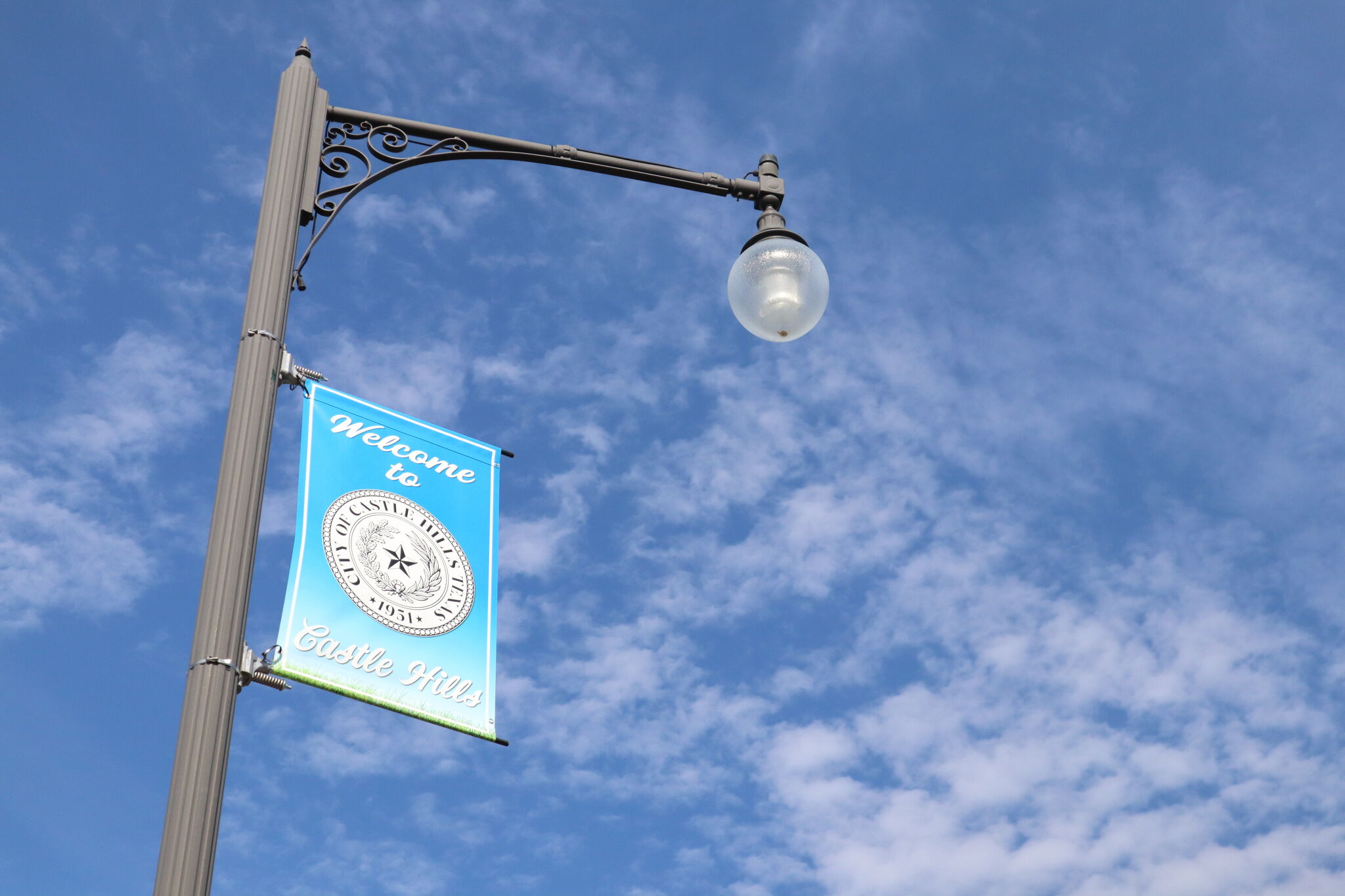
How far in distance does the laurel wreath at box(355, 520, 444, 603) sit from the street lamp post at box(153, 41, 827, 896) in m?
0.54

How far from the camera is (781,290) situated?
25.3ft

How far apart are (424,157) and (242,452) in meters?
2.50

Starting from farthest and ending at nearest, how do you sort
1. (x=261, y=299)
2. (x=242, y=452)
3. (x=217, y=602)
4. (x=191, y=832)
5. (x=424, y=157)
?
(x=424, y=157)
(x=261, y=299)
(x=242, y=452)
(x=217, y=602)
(x=191, y=832)

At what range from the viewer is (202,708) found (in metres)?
5.44

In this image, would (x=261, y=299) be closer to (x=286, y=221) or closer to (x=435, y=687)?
(x=286, y=221)

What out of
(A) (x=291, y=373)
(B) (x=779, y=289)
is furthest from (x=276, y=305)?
(B) (x=779, y=289)

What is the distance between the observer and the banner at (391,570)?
6.04 m

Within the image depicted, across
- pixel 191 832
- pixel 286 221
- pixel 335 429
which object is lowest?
pixel 191 832

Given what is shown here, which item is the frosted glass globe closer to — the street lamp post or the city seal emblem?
the street lamp post

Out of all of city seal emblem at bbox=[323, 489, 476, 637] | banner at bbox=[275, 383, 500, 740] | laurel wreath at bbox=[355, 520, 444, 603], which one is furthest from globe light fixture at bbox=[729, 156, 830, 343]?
laurel wreath at bbox=[355, 520, 444, 603]

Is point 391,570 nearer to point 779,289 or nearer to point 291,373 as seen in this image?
point 291,373

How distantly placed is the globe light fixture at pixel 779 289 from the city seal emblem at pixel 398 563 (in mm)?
2182

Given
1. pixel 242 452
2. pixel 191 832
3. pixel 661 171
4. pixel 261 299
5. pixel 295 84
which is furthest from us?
pixel 661 171

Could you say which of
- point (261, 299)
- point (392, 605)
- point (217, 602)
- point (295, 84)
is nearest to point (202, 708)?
point (217, 602)
